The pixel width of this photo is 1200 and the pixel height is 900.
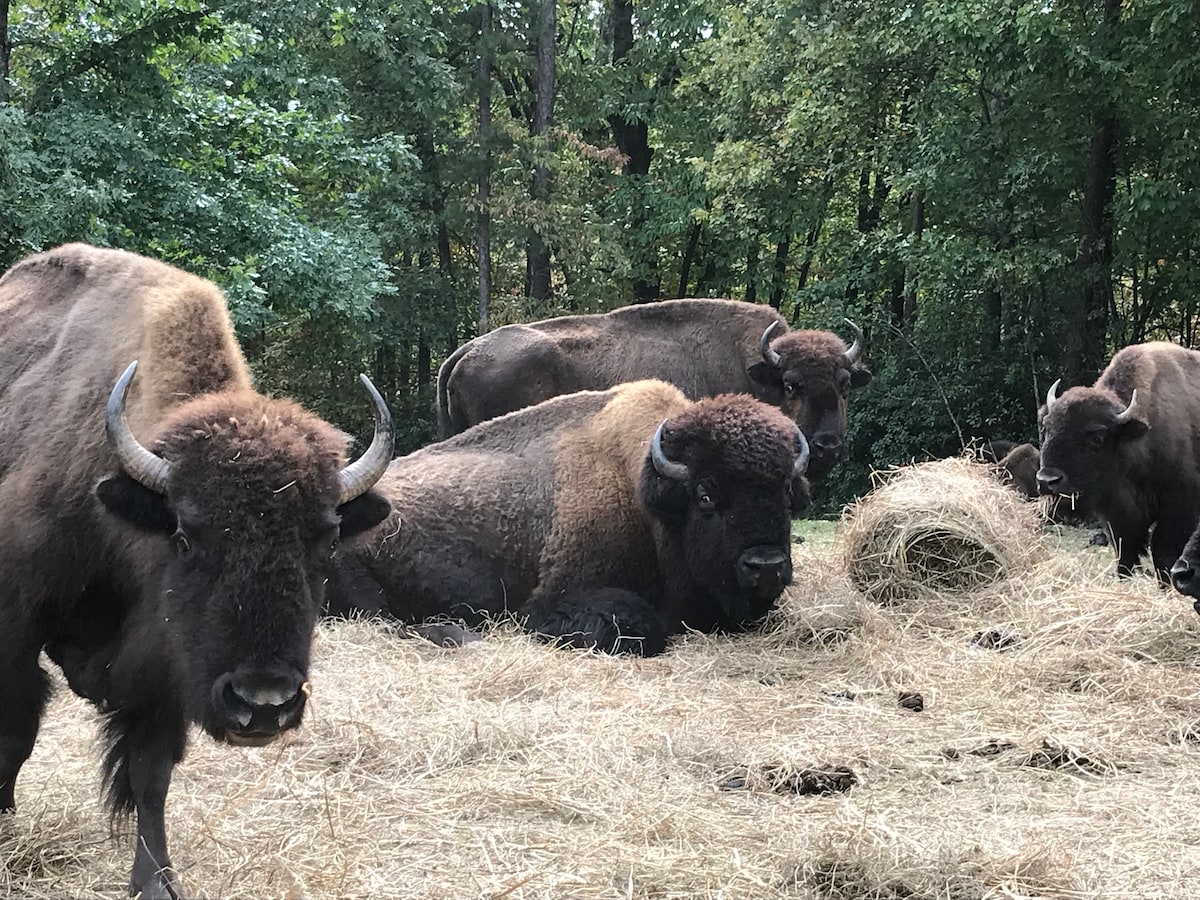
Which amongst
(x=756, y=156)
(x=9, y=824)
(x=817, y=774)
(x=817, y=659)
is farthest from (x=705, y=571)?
(x=756, y=156)

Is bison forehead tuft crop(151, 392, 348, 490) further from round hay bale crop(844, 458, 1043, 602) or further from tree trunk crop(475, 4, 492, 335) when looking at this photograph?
tree trunk crop(475, 4, 492, 335)

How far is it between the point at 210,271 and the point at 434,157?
1190cm

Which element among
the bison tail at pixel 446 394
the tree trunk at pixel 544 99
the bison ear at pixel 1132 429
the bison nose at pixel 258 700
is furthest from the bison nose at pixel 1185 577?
the tree trunk at pixel 544 99

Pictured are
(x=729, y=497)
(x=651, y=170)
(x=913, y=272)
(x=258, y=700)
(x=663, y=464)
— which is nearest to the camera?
(x=258, y=700)

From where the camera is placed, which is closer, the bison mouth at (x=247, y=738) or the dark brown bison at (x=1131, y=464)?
the bison mouth at (x=247, y=738)

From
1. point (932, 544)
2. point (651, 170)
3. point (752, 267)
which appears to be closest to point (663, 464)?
point (932, 544)

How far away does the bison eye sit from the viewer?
3260 mm

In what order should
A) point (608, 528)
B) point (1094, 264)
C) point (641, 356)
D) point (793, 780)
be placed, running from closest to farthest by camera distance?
point (793, 780)
point (608, 528)
point (641, 356)
point (1094, 264)

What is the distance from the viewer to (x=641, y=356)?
11.9 meters

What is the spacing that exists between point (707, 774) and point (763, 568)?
93.6 inches

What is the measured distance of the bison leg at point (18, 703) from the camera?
3488 millimetres

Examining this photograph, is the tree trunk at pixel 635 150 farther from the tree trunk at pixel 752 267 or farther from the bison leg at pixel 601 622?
the bison leg at pixel 601 622

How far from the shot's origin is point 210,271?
49.0ft

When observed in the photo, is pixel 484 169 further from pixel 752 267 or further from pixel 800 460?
pixel 800 460
